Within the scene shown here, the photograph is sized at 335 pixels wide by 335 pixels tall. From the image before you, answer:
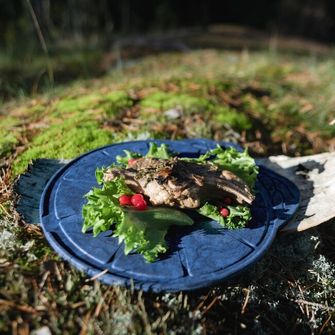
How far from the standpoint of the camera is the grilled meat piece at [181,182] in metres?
3.16

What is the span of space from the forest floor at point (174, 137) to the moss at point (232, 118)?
21mm

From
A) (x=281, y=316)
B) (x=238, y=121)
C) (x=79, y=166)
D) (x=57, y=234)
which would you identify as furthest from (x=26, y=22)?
(x=281, y=316)

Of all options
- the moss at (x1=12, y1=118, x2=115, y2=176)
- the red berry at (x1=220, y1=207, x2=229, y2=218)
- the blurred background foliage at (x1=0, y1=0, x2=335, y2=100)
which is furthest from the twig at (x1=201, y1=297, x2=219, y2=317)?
the blurred background foliage at (x1=0, y1=0, x2=335, y2=100)

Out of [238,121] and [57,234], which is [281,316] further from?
[238,121]

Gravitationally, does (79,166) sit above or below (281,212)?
above

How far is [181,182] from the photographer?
3.18 metres

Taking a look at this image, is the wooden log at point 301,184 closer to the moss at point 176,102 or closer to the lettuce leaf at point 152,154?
the lettuce leaf at point 152,154

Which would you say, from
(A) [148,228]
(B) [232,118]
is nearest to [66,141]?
(A) [148,228]

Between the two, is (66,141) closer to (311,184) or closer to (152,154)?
(152,154)

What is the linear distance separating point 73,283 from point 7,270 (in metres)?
0.49

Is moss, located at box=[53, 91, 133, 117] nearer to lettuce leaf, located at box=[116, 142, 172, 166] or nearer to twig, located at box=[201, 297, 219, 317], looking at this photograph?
lettuce leaf, located at box=[116, 142, 172, 166]

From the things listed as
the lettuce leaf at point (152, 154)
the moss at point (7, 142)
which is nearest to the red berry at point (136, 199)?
the lettuce leaf at point (152, 154)

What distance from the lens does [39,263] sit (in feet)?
9.98

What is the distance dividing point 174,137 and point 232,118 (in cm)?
109
